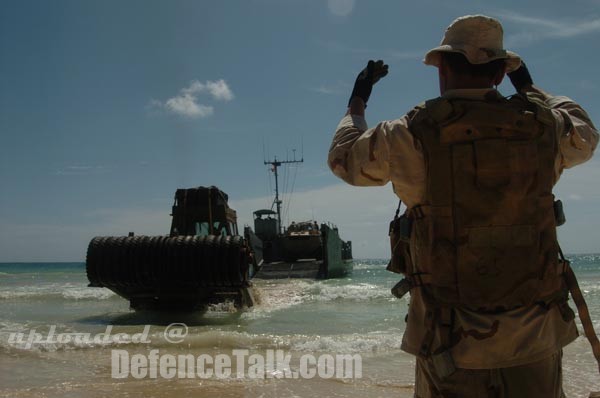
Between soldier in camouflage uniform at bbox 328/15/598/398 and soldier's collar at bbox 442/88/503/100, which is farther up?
soldier's collar at bbox 442/88/503/100

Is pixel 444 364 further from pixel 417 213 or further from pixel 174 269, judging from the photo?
pixel 174 269

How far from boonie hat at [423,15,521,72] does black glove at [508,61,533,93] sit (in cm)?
27

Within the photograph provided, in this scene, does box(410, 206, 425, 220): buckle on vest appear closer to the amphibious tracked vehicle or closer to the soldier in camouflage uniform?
the soldier in camouflage uniform

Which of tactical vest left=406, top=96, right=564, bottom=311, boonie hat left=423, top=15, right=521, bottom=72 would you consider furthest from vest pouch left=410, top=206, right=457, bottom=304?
boonie hat left=423, top=15, right=521, bottom=72

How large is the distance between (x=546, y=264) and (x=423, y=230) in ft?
1.29

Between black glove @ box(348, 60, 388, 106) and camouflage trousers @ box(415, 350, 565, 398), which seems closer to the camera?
camouflage trousers @ box(415, 350, 565, 398)

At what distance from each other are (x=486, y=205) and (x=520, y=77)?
743 millimetres

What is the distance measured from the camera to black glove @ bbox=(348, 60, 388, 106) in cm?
221

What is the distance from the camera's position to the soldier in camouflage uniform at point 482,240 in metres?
1.76

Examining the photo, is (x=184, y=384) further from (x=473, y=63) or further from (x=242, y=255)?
(x=242, y=255)

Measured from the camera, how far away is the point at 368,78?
2238 mm

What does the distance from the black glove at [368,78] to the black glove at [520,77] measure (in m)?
0.49

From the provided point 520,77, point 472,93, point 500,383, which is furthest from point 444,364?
point 520,77

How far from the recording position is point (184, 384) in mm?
5090
